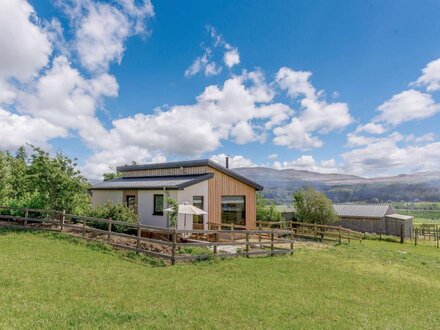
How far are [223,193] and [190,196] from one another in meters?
2.71

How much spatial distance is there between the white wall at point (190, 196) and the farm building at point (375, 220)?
24160mm

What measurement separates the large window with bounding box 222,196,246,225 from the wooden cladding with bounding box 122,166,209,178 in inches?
92.3

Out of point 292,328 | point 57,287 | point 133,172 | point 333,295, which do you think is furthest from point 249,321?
point 133,172

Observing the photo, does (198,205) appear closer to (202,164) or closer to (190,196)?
(190,196)

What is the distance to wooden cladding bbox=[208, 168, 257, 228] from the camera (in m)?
18.9

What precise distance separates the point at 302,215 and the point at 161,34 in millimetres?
17932

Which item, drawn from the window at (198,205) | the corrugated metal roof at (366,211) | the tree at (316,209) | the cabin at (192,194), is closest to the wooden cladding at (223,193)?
the cabin at (192,194)

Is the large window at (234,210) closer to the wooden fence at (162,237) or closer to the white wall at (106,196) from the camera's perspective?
the wooden fence at (162,237)

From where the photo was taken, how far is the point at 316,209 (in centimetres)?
2597

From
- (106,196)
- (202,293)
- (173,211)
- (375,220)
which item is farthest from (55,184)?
(375,220)

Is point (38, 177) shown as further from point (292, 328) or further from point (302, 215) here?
point (302, 215)

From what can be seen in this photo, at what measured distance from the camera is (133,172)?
2469 cm

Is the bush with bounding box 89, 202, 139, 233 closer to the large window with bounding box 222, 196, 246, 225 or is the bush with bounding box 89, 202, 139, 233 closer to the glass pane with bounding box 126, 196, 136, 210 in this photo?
the glass pane with bounding box 126, 196, 136, 210

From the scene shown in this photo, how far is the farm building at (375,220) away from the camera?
34.0 m
